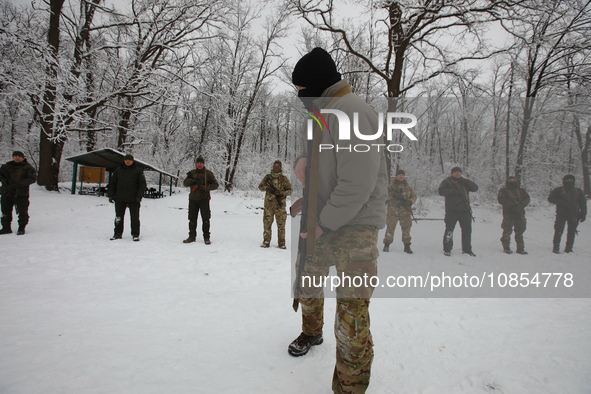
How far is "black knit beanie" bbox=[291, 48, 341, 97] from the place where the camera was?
1860mm

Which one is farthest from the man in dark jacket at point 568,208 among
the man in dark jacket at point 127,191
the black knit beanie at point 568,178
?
the man in dark jacket at point 127,191

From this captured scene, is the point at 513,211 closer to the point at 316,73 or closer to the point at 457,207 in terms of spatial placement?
the point at 457,207

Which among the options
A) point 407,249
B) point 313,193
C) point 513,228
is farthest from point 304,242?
point 407,249

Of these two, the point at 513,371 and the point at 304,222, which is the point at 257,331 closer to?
the point at 304,222

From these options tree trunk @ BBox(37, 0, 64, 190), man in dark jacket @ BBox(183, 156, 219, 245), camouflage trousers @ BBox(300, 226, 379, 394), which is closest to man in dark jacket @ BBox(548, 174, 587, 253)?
camouflage trousers @ BBox(300, 226, 379, 394)

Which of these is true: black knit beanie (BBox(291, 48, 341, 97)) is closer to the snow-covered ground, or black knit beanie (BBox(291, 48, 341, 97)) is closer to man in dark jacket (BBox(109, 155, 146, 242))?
the snow-covered ground

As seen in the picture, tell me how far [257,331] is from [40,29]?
53.8 ft

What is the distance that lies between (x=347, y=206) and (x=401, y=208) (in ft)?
12.9

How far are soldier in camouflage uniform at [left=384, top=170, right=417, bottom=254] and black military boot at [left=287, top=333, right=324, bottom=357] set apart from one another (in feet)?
9.02

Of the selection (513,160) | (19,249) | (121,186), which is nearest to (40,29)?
(121,186)

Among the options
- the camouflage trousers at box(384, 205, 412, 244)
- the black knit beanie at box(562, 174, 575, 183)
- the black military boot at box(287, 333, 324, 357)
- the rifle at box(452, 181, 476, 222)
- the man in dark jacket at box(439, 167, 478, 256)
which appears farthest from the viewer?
→ the camouflage trousers at box(384, 205, 412, 244)

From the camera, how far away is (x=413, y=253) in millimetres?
4344

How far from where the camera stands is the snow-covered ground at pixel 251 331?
1926mm

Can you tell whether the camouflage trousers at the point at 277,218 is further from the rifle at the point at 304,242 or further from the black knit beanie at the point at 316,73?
the black knit beanie at the point at 316,73
